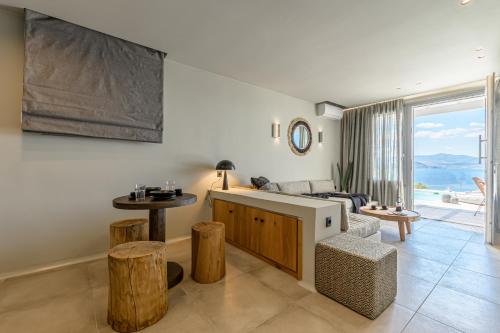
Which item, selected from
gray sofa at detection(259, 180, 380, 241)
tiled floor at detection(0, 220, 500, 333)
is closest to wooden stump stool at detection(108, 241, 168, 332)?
tiled floor at detection(0, 220, 500, 333)

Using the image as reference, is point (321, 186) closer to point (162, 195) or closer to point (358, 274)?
point (358, 274)

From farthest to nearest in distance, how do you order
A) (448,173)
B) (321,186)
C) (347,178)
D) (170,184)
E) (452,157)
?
(448,173)
(452,157)
(347,178)
(321,186)
(170,184)

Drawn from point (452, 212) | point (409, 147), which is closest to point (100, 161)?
point (409, 147)

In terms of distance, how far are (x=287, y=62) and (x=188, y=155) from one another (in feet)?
6.79

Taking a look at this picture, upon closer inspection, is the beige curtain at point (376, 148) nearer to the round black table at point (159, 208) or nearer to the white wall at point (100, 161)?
the white wall at point (100, 161)

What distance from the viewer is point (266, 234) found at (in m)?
2.46

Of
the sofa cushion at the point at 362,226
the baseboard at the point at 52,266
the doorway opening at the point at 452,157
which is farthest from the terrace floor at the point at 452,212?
the baseboard at the point at 52,266

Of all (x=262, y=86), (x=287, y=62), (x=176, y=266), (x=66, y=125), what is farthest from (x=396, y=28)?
(x=66, y=125)

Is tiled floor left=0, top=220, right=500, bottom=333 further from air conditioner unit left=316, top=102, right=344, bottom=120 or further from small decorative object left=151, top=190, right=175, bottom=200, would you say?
air conditioner unit left=316, top=102, right=344, bottom=120

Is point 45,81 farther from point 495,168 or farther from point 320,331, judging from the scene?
point 495,168

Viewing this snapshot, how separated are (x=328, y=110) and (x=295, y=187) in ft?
7.49

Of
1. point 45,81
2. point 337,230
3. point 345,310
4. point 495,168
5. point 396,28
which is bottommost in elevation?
point 345,310

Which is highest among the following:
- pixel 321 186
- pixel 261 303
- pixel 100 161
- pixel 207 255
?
pixel 100 161

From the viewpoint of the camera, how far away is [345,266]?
1.72 metres
